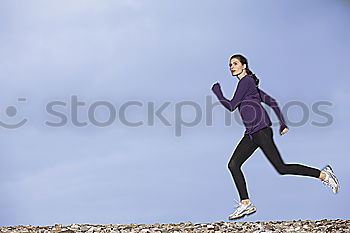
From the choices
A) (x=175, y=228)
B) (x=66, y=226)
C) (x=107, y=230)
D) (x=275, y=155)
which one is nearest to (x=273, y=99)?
(x=275, y=155)

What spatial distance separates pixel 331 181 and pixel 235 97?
127cm

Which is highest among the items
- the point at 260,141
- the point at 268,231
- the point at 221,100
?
the point at 221,100

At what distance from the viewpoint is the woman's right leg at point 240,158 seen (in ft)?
16.3

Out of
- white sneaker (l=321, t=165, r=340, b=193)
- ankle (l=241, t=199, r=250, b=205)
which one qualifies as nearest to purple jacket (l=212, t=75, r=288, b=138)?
ankle (l=241, t=199, r=250, b=205)

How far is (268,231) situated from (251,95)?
1.34 meters

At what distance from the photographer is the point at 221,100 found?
192 inches

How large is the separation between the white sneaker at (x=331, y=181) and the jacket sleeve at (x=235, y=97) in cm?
112

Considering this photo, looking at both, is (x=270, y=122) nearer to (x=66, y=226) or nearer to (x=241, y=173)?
(x=241, y=173)

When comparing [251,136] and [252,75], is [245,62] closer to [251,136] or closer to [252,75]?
[252,75]

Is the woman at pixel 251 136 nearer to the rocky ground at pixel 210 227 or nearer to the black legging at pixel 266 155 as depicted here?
the black legging at pixel 266 155

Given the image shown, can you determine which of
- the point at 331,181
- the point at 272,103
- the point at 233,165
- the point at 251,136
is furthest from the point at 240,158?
the point at 331,181

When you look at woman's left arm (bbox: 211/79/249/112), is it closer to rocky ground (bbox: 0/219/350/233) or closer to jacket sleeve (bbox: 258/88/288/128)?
jacket sleeve (bbox: 258/88/288/128)

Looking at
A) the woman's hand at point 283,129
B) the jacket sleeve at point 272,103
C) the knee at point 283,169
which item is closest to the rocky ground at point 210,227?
the knee at point 283,169

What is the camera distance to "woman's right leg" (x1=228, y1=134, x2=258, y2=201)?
4.96 meters
